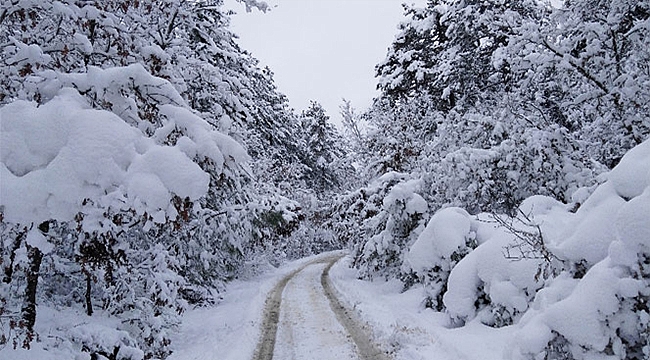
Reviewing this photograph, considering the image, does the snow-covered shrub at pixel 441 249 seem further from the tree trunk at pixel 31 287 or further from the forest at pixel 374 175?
the tree trunk at pixel 31 287

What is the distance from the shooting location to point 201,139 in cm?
465

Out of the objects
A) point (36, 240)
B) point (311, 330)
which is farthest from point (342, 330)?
point (36, 240)

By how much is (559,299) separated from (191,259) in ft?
40.2

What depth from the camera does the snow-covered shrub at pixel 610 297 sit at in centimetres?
530

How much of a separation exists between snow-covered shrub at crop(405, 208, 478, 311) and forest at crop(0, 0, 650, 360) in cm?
6

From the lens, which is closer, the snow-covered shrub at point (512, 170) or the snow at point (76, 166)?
the snow at point (76, 166)

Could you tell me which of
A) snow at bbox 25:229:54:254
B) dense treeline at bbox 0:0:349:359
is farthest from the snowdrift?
snow at bbox 25:229:54:254

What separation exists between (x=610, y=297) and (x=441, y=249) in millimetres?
6557

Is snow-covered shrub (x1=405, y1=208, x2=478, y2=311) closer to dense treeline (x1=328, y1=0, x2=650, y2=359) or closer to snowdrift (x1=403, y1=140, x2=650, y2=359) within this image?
dense treeline (x1=328, y1=0, x2=650, y2=359)

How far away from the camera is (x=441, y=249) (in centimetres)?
1191

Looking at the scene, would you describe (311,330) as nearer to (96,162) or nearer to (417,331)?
(417,331)

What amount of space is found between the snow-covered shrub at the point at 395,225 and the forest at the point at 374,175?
83 mm

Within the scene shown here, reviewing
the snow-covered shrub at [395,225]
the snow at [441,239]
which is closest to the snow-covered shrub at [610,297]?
the snow at [441,239]

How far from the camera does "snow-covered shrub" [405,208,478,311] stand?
1166 cm
